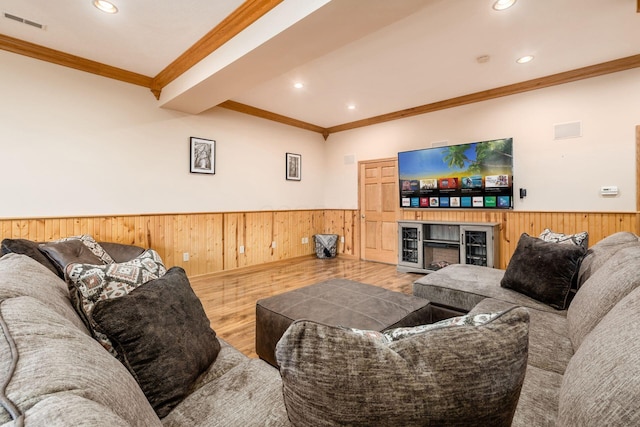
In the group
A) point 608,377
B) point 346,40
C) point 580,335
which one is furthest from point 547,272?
point 346,40

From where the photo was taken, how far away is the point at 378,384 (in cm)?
50

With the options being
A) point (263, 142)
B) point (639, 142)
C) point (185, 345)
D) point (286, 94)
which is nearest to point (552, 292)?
point (185, 345)

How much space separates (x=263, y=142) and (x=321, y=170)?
1.55m

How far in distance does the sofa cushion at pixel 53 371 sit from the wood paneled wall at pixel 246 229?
316 cm

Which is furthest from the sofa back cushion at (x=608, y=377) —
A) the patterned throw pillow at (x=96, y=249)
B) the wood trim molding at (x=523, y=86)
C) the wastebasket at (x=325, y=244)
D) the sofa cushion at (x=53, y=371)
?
the wastebasket at (x=325, y=244)

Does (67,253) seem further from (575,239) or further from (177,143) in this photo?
(575,239)

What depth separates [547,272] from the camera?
1935mm

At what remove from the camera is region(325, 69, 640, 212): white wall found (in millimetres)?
3307

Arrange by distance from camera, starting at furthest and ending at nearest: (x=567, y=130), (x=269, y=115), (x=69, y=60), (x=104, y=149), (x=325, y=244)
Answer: (x=325, y=244) < (x=269, y=115) < (x=567, y=130) < (x=104, y=149) < (x=69, y=60)

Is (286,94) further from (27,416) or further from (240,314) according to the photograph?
(27,416)

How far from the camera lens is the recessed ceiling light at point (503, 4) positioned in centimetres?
226

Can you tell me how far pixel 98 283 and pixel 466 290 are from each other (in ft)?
7.46

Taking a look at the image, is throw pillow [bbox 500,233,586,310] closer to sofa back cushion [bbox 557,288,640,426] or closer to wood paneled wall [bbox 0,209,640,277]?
sofa back cushion [bbox 557,288,640,426]

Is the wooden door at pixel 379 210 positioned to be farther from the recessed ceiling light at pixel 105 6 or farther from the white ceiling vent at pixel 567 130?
the recessed ceiling light at pixel 105 6
